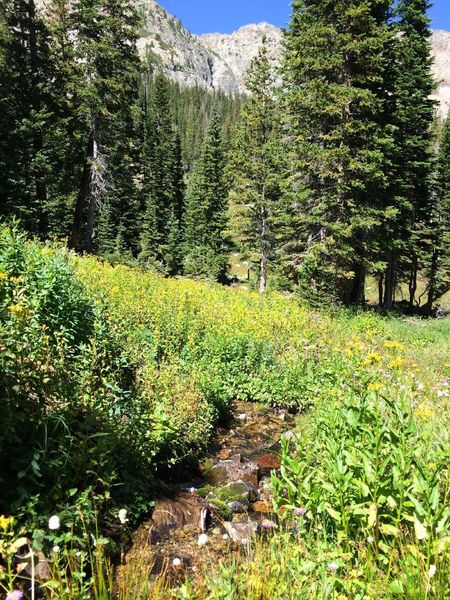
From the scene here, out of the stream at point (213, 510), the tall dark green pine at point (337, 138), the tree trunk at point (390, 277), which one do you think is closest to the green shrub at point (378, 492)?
the stream at point (213, 510)

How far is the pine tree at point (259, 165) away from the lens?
23516 millimetres

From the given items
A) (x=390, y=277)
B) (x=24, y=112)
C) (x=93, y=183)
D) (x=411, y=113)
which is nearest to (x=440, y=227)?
(x=390, y=277)

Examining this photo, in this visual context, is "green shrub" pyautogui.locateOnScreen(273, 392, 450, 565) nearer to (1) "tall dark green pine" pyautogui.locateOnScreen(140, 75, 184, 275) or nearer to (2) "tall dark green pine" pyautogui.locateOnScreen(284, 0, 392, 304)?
(2) "tall dark green pine" pyautogui.locateOnScreen(284, 0, 392, 304)

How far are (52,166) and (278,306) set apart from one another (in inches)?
545

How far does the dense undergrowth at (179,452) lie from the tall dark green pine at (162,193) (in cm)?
2963

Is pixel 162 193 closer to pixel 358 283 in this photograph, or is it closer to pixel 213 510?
pixel 358 283

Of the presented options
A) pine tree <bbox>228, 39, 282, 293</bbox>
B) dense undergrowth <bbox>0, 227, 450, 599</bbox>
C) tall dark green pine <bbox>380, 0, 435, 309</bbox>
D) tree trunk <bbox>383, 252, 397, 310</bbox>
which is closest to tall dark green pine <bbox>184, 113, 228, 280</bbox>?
pine tree <bbox>228, 39, 282, 293</bbox>

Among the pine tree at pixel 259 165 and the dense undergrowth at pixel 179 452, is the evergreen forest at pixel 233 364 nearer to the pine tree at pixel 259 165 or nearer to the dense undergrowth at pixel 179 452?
the dense undergrowth at pixel 179 452

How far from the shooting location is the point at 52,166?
64.3ft

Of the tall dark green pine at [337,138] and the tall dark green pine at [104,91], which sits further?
the tall dark green pine at [104,91]

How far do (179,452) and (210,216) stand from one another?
122ft

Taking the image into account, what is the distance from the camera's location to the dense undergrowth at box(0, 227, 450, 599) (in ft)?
8.11

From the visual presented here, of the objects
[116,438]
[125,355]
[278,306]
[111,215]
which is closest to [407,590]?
[116,438]

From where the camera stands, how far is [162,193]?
45969 millimetres
